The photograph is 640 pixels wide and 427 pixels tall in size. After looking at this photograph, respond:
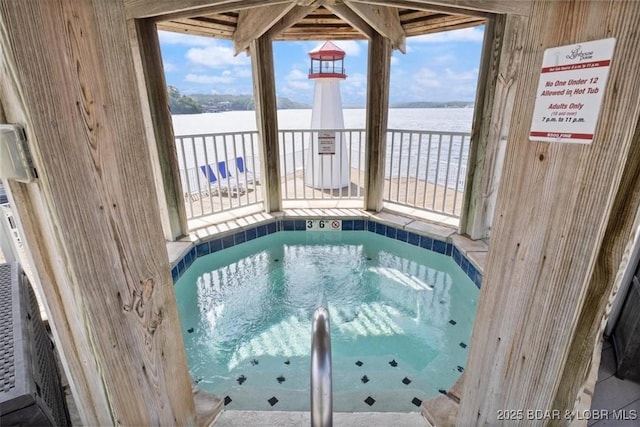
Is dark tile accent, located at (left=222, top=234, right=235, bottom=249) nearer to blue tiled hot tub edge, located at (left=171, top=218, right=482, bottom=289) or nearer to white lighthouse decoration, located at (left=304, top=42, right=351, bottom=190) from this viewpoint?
blue tiled hot tub edge, located at (left=171, top=218, right=482, bottom=289)

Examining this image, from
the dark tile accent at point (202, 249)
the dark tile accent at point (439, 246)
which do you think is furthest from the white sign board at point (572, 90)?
the dark tile accent at point (202, 249)

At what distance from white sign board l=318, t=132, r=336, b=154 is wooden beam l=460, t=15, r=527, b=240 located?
186 cm

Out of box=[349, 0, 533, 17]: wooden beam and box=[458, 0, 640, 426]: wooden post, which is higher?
box=[349, 0, 533, 17]: wooden beam

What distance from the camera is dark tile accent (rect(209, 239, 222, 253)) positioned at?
11.9 ft

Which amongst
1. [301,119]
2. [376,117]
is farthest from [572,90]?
[301,119]

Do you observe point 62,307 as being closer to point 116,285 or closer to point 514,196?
point 116,285

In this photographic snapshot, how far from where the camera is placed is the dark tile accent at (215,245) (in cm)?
362

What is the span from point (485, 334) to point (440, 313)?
197cm

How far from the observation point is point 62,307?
0.78 m

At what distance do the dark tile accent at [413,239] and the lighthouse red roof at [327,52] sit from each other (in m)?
4.31

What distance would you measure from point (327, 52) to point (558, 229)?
6.34m

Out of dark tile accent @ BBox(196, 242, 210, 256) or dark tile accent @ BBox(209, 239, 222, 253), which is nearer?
dark tile accent @ BBox(196, 242, 210, 256)

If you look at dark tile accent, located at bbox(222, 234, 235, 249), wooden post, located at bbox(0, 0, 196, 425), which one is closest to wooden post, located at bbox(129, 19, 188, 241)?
dark tile accent, located at bbox(222, 234, 235, 249)

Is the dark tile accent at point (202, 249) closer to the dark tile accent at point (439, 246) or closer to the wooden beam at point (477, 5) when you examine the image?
the dark tile accent at point (439, 246)
